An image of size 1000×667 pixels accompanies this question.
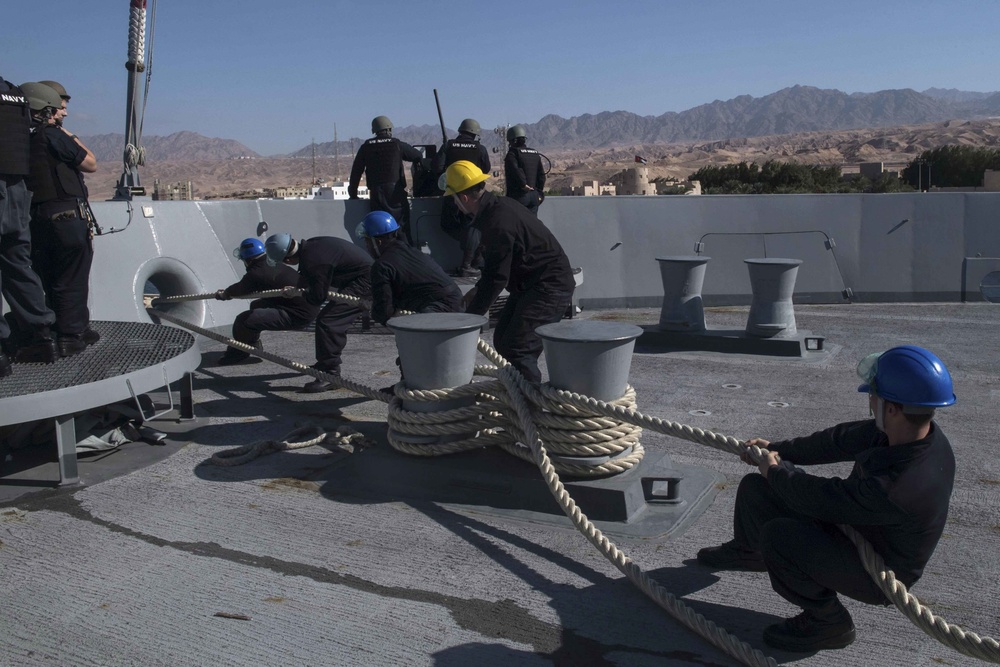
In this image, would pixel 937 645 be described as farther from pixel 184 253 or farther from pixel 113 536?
pixel 184 253

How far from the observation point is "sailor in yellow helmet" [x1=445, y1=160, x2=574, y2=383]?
15.3ft

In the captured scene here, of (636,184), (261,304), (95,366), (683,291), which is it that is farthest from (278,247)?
(636,184)

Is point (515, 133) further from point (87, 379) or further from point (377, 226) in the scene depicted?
point (87, 379)

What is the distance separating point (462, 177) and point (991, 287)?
6.79m

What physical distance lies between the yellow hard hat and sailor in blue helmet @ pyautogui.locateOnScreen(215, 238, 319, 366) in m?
2.57

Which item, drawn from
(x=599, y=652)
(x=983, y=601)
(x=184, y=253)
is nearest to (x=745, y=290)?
(x=184, y=253)

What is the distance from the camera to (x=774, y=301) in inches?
277

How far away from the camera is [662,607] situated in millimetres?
2953

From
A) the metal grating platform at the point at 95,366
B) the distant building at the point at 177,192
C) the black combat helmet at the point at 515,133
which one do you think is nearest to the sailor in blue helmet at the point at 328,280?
the metal grating platform at the point at 95,366

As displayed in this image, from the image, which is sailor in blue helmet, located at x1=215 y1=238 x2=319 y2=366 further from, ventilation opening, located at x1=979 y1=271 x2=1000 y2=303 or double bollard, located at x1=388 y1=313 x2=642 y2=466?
ventilation opening, located at x1=979 y1=271 x2=1000 y2=303

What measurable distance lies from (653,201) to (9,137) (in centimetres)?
668

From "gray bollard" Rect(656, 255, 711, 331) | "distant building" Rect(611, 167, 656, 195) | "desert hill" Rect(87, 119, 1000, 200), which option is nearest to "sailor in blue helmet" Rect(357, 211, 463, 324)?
"gray bollard" Rect(656, 255, 711, 331)

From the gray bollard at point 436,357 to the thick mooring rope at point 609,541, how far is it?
7 centimetres

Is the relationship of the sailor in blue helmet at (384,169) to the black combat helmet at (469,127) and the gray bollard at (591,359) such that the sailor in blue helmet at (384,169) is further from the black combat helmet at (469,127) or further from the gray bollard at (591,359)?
the gray bollard at (591,359)
